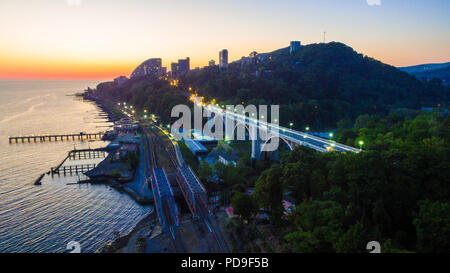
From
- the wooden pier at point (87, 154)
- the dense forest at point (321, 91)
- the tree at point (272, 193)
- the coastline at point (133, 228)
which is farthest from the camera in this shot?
the dense forest at point (321, 91)

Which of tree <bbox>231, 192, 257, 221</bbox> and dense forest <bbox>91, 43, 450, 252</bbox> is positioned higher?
dense forest <bbox>91, 43, 450, 252</bbox>

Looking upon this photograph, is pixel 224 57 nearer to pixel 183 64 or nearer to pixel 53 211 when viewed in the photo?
pixel 183 64

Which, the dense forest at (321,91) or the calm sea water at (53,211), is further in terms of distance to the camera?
the dense forest at (321,91)

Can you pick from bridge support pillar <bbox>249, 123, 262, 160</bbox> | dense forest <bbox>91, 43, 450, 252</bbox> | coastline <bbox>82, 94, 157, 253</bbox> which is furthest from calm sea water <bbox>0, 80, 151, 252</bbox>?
bridge support pillar <bbox>249, 123, 262, 160</bbox>

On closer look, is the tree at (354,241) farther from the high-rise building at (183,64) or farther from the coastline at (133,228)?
the high-rise building at (183,64)

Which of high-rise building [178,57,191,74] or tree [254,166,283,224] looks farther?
high-rise building [178,57,191,74]

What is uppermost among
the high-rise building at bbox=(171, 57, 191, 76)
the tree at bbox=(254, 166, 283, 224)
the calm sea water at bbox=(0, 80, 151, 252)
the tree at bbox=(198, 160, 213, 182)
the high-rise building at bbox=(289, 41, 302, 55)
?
the high-rise building at bbox=(289, 41, 302, 55)

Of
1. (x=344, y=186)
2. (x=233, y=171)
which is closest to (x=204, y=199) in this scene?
(x=233, y=171)

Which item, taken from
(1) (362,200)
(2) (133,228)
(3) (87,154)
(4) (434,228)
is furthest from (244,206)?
(3) (87,154)

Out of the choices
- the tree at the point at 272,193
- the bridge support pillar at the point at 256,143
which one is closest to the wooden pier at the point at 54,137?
the bridge support pillar at the point at 256,143

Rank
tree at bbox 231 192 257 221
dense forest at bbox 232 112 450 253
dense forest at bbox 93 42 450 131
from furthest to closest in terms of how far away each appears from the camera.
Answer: dense forest at bbox 93 42 450 131, tree at bbox 231 192 257 221, dense forest at bbox 232 112 450 253

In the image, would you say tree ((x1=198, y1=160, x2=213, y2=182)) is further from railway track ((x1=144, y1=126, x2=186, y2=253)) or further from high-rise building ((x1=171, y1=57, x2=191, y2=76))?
high-rise building ((x1=171, y1=57, x2=191, y2=76))

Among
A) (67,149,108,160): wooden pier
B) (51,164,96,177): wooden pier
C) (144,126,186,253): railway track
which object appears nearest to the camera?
(144,126,186,253): railway track
